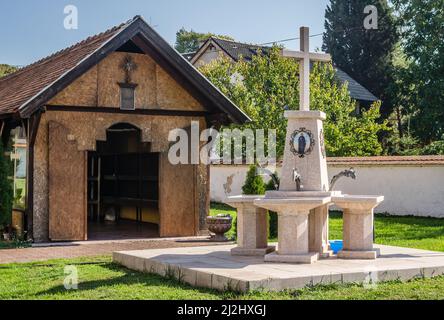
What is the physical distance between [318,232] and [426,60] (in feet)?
79.9

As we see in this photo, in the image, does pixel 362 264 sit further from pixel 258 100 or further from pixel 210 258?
pixel 258 100

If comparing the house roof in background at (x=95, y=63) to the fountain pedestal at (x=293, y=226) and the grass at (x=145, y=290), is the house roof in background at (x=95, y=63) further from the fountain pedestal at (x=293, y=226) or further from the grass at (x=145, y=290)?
the fountain pedestal at (x=293, y=226)

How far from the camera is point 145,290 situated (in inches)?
381

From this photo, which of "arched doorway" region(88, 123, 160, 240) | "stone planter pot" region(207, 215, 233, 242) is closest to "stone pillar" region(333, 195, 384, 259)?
"stone planter pot" region(207, 215, 233, 242)

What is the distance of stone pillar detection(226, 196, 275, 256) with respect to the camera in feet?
40.3

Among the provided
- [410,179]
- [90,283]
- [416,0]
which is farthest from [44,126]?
Answer: [416,0]

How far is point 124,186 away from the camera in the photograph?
23.3 meters

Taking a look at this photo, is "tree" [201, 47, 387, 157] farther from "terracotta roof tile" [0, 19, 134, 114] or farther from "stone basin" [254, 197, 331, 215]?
"stone basin" [254, 197, 331, 215]

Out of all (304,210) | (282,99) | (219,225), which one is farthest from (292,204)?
(282,99)

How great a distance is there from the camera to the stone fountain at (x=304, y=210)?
11.2 metres

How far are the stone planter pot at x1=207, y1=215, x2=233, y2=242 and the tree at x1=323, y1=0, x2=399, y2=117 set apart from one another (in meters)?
30.4

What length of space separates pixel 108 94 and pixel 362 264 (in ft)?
26.4

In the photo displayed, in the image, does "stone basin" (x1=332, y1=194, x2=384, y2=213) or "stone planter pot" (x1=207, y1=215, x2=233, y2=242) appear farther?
"stone planter pot" (x1=207, y1=215, x2=233, y2=242)

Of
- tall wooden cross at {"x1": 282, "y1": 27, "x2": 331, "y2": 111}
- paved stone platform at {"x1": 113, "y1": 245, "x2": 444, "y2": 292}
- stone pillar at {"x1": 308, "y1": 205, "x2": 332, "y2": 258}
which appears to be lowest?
paved stone platform at {"x1": 113, "y1": 245, "x2": 444, "y2": 292}
